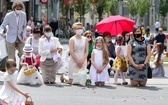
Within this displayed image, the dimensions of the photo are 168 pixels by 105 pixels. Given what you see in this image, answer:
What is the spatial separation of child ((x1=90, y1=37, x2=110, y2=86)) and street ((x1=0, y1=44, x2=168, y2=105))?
0.21 m

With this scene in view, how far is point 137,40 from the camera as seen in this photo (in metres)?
16.6

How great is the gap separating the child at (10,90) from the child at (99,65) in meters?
5.28

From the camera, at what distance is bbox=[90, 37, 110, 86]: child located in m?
16.4

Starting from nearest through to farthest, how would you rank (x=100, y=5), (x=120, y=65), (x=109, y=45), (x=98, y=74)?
1. (x=98, y=74)
2. (x=120, y=65)
3. (x=109, y=45)
4. (x=100, y=5)

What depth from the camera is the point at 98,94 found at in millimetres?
14781

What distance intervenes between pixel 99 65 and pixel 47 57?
4.63 feet

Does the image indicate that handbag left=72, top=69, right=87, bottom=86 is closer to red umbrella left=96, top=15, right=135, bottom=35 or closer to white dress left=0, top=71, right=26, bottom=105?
red umbrella left=96, top=15, right=135, bottom=35

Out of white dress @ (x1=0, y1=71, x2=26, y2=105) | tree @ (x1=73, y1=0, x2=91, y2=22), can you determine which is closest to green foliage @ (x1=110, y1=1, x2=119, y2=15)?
tree @ (x1=73, y1=0, x2=91, y2=22)

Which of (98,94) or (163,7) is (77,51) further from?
(163,7)

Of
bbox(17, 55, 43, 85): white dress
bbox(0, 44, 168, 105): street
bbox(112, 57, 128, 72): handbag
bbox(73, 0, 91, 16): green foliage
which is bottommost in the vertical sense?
bbox(0, 44, 168, 105): street

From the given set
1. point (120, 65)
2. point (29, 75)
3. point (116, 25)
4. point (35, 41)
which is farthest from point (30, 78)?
point (116, 25)

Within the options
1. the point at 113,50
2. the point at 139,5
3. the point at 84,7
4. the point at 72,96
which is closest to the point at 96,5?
the point at 84,7

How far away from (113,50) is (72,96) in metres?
5.28

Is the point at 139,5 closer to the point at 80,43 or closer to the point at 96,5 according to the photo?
the point at 96,5
